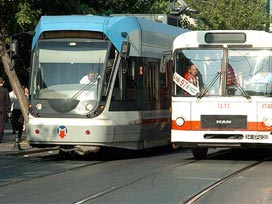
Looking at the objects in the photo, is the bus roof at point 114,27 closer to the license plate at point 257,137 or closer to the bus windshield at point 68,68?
the bus windshield at point 68,68

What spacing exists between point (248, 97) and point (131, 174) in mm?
3352

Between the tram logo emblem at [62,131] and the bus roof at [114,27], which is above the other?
the bus roof at [114,27]

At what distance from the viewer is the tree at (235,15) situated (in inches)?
1479

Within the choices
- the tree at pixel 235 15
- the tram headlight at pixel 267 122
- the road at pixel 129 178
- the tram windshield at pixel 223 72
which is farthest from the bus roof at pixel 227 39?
the tree at pixel 235 15

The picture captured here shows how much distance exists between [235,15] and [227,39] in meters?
23.4

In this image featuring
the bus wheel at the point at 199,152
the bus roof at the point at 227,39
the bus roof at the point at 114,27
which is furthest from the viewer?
the bus wheel at the point at 199,152

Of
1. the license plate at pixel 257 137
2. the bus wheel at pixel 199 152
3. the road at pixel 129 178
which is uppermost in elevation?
the license plate at pixel 257 137

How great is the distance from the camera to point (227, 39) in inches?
583

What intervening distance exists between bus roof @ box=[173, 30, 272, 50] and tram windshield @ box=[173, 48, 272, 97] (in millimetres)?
144

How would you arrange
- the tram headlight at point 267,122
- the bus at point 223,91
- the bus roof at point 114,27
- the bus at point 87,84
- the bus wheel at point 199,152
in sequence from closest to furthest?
1. the tram headlight at point 267,122
2. the bus at point 223,91
3. the bus at point 87,84
4. the bus roof at point 114,27
5. the bus wheel at point 199,152

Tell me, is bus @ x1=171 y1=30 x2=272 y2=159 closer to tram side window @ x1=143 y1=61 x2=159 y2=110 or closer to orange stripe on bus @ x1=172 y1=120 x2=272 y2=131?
orange stripe on bus @ x1=172 y1=120 x2=272 y2=131

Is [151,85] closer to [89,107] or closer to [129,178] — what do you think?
[89,107]

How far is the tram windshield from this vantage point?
47.1ft

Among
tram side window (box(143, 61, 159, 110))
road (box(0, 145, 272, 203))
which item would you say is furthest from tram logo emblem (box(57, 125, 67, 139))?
tram side window (box(143, 61, 159, 110))
